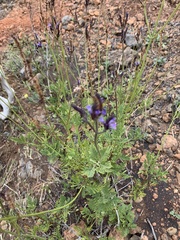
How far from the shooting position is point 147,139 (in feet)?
5.69

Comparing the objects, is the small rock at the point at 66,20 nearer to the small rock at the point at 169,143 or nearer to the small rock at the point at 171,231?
the small rock at the point at 169,143

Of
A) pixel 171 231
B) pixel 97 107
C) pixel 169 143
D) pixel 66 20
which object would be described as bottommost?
pixel 171 231

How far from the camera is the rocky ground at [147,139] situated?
1.47 meters

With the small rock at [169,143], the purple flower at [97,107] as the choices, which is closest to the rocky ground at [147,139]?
the small rock at [169,143]

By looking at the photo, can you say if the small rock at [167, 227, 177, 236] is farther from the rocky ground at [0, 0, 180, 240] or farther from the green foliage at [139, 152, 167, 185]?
the green foliage at [139, 152, 167, 185]

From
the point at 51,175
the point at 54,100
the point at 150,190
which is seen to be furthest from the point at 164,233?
the point at 54,100

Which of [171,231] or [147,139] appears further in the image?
[147,139]

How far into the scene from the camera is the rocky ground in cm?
147

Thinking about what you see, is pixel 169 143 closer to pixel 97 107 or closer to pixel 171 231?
pixel 171 231

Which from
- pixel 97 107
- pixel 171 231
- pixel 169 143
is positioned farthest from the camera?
pixel 169 143

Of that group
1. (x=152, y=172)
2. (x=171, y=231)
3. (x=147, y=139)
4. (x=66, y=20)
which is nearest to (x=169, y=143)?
(x=147, y=139)

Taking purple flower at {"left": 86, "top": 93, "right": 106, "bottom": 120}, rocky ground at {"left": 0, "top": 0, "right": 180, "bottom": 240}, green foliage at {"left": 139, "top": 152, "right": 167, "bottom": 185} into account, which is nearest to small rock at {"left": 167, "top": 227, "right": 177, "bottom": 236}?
rocky ground at {"left": 0, "top": 0, "right": 180, "bottom": 240}

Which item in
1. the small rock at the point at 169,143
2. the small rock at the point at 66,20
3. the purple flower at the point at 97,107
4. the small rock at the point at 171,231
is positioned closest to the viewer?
the purple flower at the point at 97,107

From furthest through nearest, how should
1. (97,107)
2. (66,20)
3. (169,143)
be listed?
1. (66,20)
2. (169,143)
3. (97,107)
